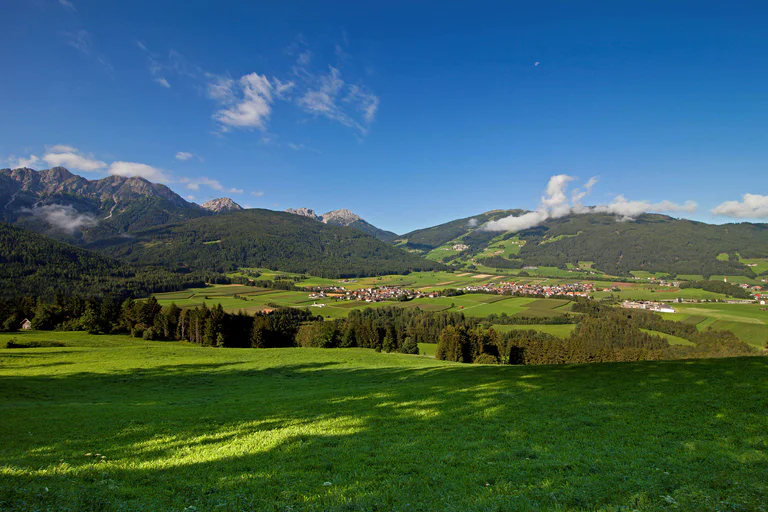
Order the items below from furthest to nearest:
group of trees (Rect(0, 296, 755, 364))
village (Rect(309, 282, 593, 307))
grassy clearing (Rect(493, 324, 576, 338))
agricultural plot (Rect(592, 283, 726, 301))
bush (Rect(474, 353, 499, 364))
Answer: village (Rect(309, 282, 593, 307)) < agricultural plot (Rect(592, 283, 726, 301)) < grassy clearing (Rect(493, 324, 576, 338)) < bush (Rect(474, 353, 499, 364)) < group of trees (Rect(0, 296, 755, 364))

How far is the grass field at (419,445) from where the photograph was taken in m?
7.52

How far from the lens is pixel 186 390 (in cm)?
2658

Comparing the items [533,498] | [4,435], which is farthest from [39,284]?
[533,498]

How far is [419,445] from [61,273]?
696ft

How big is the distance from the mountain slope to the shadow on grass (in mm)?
165371

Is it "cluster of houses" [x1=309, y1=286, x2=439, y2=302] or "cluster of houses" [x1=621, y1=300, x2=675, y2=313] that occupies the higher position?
"cluster of houses" [x1=309, y1=286, x2=439, y2=302]

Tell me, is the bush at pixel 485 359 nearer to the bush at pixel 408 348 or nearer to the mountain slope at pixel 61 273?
the bush at pixel 408 348

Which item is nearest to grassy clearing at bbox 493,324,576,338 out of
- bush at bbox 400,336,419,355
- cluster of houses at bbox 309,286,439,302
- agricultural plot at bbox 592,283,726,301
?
bush at bbox 400,336,419,355

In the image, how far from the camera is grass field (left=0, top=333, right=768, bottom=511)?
7.52 m

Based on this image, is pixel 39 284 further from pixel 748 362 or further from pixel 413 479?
pixel 748 362

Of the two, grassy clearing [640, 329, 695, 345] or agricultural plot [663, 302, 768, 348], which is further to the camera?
grassy clearing [640, 329, 695, 345]

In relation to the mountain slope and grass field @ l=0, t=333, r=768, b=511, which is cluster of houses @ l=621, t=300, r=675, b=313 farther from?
the mountain slope

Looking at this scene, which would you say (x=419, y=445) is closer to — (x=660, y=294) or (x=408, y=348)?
(x=408, y=348)

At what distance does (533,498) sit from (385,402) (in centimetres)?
1129
